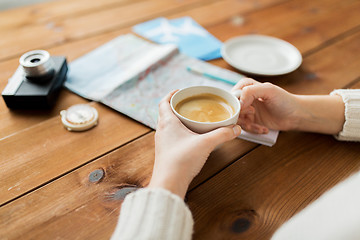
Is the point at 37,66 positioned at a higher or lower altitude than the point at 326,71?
higher

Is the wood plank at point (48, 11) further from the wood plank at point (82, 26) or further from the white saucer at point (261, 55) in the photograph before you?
the white saucer at point (261, 55)

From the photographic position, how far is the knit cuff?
69cm

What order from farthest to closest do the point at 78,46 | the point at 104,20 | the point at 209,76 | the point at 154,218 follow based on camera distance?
the point at 104,20 → the point at 78,46 → the point at 209,76 → the point at 154,218

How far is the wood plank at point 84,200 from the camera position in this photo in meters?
0.51

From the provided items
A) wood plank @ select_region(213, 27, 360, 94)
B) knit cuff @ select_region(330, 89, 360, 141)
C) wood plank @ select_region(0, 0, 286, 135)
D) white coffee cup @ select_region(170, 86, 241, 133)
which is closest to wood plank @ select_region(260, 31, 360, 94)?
wood plank @ select_region(213, 27, 360, 94)

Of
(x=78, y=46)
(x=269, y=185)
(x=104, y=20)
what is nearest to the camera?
(x=269, y=185)

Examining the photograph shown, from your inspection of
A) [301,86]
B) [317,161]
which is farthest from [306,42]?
[317,161]

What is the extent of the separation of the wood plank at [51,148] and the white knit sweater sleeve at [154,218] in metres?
0.20

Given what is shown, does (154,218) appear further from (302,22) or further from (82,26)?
(302,22)

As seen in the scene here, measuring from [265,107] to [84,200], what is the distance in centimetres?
43

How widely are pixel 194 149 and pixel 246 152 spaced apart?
0.58ft

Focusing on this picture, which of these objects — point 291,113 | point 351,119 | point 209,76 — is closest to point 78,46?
point 209,76

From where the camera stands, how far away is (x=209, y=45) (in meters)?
1.01

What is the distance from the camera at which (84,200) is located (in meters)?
0.55
